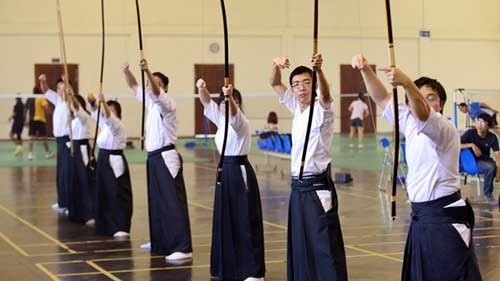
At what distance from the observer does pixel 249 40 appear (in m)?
28.4

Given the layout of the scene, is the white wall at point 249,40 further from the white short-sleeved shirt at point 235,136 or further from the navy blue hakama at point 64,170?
the white short-sleeved shirt at point 235,136

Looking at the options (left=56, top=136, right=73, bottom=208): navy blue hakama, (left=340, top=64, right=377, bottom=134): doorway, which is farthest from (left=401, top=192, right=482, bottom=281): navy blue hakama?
(left=340, top=64, right=377, bottom=134): doorway

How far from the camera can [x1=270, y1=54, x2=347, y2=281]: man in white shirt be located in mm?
5895

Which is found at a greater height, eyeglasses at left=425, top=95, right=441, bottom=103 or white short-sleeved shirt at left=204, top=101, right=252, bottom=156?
eyeglasses at left=425, top=95, right=441, bottom=103

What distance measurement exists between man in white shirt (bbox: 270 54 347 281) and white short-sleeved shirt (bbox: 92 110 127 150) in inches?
168

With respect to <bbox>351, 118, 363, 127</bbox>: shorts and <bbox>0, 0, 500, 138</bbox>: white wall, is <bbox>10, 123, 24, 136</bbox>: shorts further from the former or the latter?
<bbox>351, 118, 363, 127</bbox>: shorts

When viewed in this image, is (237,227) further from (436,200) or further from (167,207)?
(436,200)

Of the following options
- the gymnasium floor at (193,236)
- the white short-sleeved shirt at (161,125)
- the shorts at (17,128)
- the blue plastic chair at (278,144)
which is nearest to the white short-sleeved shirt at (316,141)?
the gymnasium floor at (193,236)

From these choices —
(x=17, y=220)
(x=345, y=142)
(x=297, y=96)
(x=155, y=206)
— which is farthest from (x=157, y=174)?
(x=345, y=142)

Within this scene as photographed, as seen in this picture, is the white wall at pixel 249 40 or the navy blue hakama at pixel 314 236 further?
the white wall at pixel 249 40

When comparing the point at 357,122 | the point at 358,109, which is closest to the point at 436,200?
the point at 357,122

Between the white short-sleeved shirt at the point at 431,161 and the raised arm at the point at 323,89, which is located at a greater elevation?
the raised arm at the point at 323,89

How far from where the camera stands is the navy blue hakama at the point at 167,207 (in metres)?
8.52

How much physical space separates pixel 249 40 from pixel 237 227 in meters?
21.3
